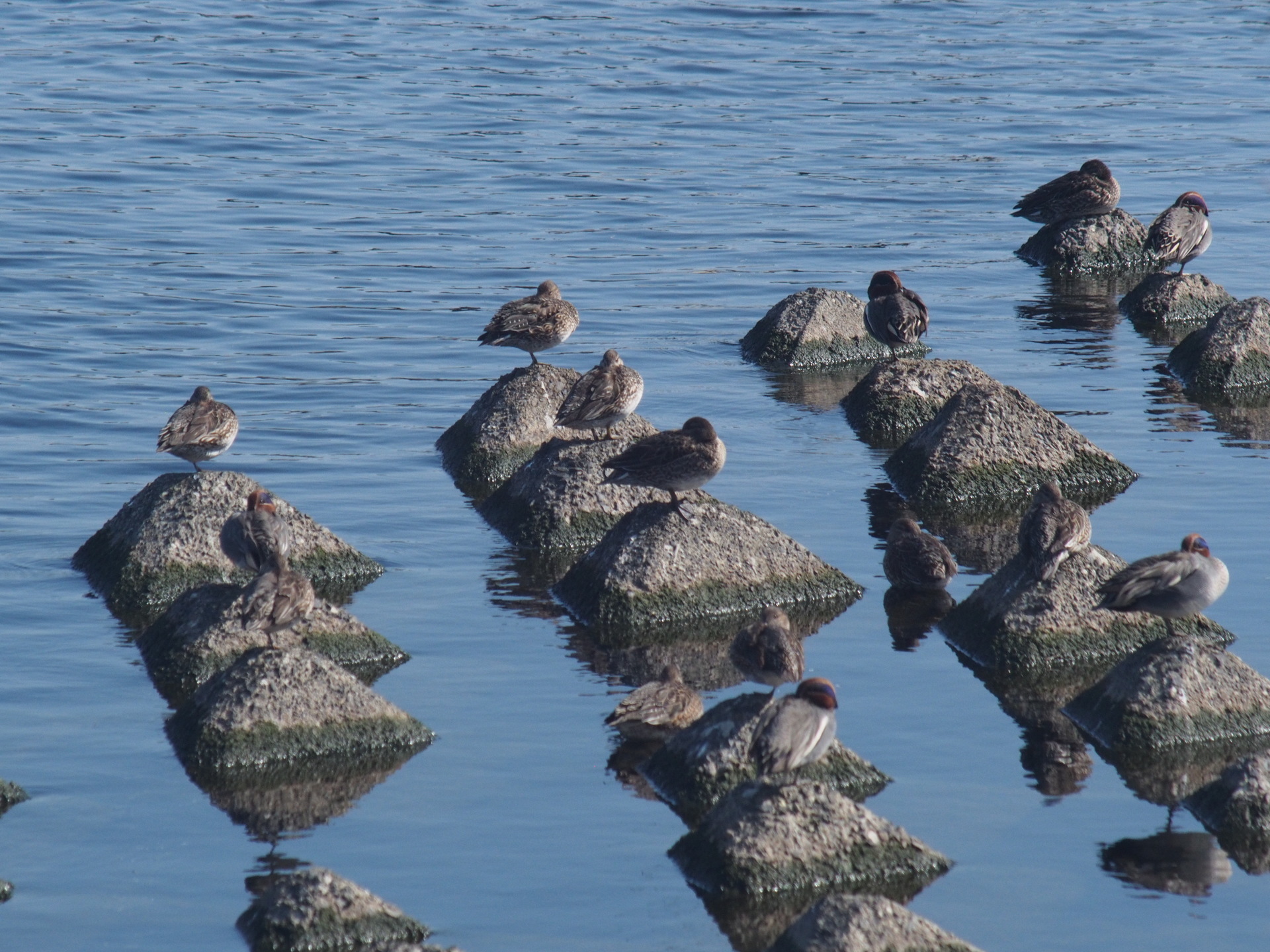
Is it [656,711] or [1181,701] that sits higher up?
[1181,701]

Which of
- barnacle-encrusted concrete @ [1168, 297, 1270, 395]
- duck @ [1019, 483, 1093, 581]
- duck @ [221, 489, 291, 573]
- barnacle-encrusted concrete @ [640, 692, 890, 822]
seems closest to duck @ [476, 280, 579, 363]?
duck @ [221, 489, 291, 573]

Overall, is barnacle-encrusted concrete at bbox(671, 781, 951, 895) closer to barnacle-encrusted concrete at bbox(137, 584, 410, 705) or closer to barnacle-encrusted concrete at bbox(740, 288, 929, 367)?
barnacle-encrusted concrete at bbox(137, 584, 410, 705)

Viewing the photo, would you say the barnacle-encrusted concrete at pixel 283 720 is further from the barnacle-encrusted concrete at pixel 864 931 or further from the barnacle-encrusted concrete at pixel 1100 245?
the barnacle-encrusted concrete at pixel 1100 245

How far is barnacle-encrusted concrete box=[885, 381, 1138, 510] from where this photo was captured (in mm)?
19641

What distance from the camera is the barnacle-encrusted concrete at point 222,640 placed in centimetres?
1482

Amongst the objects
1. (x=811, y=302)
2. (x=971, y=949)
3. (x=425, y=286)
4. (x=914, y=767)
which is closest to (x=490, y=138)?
(x=425, y=286)

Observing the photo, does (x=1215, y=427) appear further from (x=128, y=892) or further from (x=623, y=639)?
(x=128, y=892)

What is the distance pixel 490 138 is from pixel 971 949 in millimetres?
36671

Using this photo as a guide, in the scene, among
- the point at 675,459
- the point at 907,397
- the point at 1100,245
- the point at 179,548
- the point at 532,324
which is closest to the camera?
Answer: the point at 675,459

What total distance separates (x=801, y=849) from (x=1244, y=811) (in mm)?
3198

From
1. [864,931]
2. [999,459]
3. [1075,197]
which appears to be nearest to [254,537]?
[864,931]

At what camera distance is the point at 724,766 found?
41.5 feet

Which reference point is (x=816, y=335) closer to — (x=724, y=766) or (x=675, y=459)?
(x=675, y=459)

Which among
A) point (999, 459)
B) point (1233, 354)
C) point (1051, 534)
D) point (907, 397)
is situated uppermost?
point (1051, 534)
